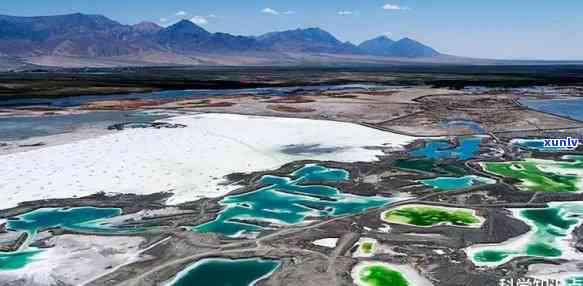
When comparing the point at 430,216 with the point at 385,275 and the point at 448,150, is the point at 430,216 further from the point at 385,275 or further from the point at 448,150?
the point at 448,150

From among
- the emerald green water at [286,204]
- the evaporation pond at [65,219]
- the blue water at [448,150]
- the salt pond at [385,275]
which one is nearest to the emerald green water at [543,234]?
the salt pond at [385,275]

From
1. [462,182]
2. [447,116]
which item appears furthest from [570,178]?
[447,116]

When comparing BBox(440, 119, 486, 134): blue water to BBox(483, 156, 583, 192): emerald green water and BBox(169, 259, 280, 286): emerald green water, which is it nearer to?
BBox(483, 156, 583, 192): emerald green water

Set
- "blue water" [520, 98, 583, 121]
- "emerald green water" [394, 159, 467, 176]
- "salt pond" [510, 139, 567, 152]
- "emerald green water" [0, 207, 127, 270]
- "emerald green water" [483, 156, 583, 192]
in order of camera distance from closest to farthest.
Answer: "emerald green water" [0, 207, 127, 270], "emerald green water" [483, 156, 583, 192], "emerald green water" [394, 159, 467, 176], "salt pond" [510, 139, 567, 152], "blue water" [520, 98, 583, 121]

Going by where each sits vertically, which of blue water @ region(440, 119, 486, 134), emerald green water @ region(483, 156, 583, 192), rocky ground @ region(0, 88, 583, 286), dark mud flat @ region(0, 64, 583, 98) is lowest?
rocky ground @ region(0, 88, 583, 286)

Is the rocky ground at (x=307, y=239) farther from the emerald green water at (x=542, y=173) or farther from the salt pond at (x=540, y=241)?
the emerald green water at (x=542, y=173)

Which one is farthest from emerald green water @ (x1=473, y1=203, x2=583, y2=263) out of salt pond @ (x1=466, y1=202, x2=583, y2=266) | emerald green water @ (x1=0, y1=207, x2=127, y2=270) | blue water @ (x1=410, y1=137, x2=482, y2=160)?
emerald green water @ (x1=0, y1=207, x2=127, y2=270)
